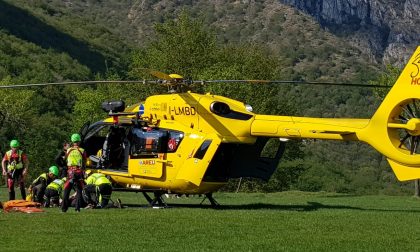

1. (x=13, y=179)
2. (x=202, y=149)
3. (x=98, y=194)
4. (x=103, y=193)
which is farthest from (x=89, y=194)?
(x=202, y=149)

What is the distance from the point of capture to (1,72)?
231 feet

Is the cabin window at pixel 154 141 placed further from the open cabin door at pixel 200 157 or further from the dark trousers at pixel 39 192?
the dark trousers at pixel 39 192

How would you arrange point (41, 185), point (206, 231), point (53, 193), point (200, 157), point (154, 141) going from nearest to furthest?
point (206, 231)
point (200, 157)
point (53, 193)
point (154, 141)
point (41, 185)

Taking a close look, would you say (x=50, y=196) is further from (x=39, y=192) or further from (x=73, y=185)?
(x=73, y=185)

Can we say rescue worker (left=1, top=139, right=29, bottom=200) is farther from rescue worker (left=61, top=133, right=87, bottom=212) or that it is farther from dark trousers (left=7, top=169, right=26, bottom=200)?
rescue worker (left=61, top=133, right=87, bottom=212)

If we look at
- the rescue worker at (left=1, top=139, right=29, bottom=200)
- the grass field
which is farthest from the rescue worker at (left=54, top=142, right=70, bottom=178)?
the grass field

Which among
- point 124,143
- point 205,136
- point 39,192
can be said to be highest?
point 205,136

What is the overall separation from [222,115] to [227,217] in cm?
461

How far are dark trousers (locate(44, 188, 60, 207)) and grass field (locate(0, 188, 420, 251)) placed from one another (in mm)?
3647

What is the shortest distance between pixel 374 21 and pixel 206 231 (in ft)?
514

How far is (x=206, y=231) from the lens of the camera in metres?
15.3

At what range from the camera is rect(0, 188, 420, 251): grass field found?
13.4 m

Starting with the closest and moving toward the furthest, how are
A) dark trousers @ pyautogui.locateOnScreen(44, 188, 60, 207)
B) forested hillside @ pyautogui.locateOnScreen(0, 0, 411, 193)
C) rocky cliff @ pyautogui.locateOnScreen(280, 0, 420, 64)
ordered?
dark trousers @ pyautogui.locateOnScreen(44, 188, 60, 207) → forested hillside @ pyautogui.locateOnScreen(0, 0, 411, 193) → rocky cliff @ pyautogui.locateOnScreen(280, 0, 420, 64)

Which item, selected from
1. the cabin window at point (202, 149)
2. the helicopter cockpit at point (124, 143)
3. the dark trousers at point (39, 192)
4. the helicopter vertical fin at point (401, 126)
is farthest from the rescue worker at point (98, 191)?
the helicopter vertical fin at point (401, 126)
